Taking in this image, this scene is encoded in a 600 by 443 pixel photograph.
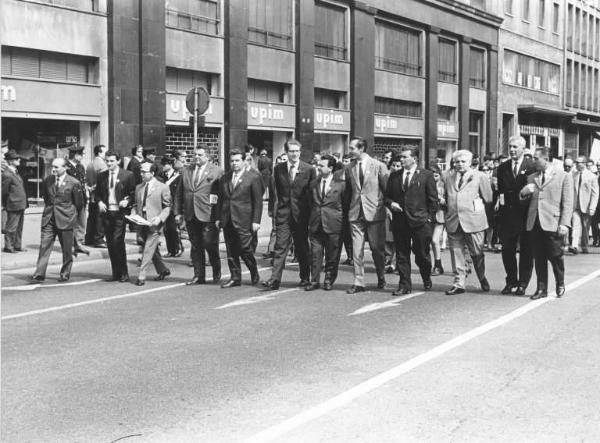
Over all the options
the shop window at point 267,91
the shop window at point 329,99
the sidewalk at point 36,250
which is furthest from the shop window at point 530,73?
the sidewalk at point 36,250

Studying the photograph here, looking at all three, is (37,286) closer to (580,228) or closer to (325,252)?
(325,252)

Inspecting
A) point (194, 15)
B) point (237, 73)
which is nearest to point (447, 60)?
point (237, 73)

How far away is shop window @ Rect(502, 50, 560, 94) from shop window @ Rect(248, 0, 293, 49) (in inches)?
825

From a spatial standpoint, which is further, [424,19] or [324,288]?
[424,19]

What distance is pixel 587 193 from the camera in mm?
18891

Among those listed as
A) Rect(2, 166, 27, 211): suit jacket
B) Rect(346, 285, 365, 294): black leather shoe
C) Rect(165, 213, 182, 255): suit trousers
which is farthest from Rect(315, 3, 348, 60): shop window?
Rect(346, 285, 365, 294): black leather shoe

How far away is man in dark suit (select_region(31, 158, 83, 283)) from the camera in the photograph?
42.2 feet

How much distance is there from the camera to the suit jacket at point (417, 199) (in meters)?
11.4

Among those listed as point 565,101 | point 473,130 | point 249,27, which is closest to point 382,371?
point 249,27

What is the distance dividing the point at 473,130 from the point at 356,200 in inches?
1400

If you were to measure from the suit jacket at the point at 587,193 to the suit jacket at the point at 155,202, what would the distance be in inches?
373

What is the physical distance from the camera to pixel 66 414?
5.66m

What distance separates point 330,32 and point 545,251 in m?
23.4

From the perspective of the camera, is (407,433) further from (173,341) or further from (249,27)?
(249,27)
